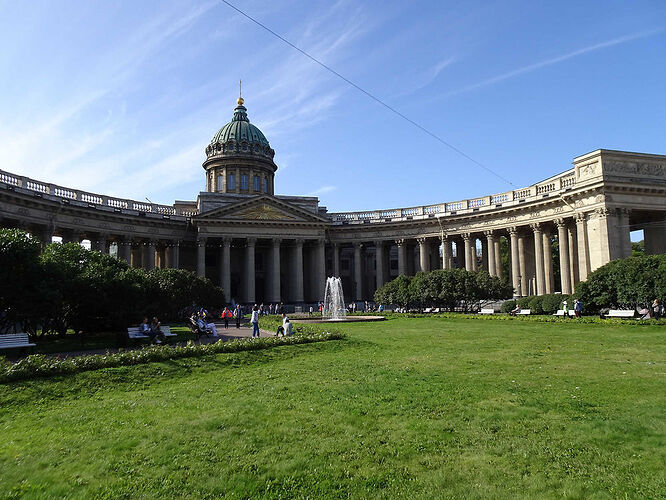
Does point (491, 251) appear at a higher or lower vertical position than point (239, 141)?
lower

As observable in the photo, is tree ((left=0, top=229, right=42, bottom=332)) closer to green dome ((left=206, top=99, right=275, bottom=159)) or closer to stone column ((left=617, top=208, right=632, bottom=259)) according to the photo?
stone column ((left=617, top=208, right=632, bottom=259))

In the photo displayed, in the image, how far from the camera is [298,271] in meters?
65.9

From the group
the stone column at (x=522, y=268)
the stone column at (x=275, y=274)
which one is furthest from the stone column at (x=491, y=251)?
the stone column at (x=275, y=274)

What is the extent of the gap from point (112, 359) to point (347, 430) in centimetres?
973

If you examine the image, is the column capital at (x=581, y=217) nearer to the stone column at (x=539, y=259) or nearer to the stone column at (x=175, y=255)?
the stone column at (x=539, y=259)

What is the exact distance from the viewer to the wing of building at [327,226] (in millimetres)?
46188

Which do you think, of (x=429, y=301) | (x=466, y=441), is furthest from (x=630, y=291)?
(x=466, y=441)

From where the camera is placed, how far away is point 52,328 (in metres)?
25.5

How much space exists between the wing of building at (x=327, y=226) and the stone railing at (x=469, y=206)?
6.4 inches

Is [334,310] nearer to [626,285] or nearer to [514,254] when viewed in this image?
[514,254]

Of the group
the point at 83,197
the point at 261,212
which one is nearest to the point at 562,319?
the point at 261,212

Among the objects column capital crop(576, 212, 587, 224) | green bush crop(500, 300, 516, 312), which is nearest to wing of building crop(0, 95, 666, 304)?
column capital crop(576, 212, 587, 224)

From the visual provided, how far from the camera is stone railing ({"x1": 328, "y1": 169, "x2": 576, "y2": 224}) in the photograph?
52.2 metres

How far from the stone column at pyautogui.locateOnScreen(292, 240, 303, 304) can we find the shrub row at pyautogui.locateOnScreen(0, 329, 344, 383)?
4319 cm
